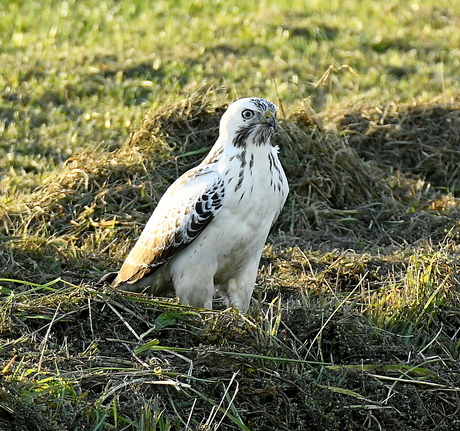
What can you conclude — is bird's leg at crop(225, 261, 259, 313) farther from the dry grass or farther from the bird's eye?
the bird's eye

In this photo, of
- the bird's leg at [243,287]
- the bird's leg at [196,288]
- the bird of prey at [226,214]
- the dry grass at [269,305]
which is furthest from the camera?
the bird's leg at [243,287]

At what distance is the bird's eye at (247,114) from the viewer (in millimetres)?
5379

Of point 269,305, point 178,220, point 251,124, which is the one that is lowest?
point 269,305

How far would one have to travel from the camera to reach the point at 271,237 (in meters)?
7.09

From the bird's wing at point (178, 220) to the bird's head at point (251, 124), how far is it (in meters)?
0.22

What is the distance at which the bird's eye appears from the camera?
17.6 feet

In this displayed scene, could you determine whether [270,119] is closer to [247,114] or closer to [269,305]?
[247,114]

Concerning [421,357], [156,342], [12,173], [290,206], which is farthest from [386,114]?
[156,342]

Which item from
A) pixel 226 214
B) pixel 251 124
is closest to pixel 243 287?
pixel 226 214

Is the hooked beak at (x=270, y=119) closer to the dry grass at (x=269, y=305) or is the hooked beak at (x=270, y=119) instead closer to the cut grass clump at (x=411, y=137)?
the dry grass at (x=269, y=305)

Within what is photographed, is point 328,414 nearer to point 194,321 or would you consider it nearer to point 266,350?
point 266,350

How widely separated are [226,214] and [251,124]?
19.8 inches

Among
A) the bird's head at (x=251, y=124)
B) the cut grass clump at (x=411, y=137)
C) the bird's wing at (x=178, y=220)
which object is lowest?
the cut grass clump at (x=411, y=137)

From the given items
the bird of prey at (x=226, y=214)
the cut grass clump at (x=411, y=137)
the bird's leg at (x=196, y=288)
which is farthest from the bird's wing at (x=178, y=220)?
the cut grass clump at (x=411, y=137)
